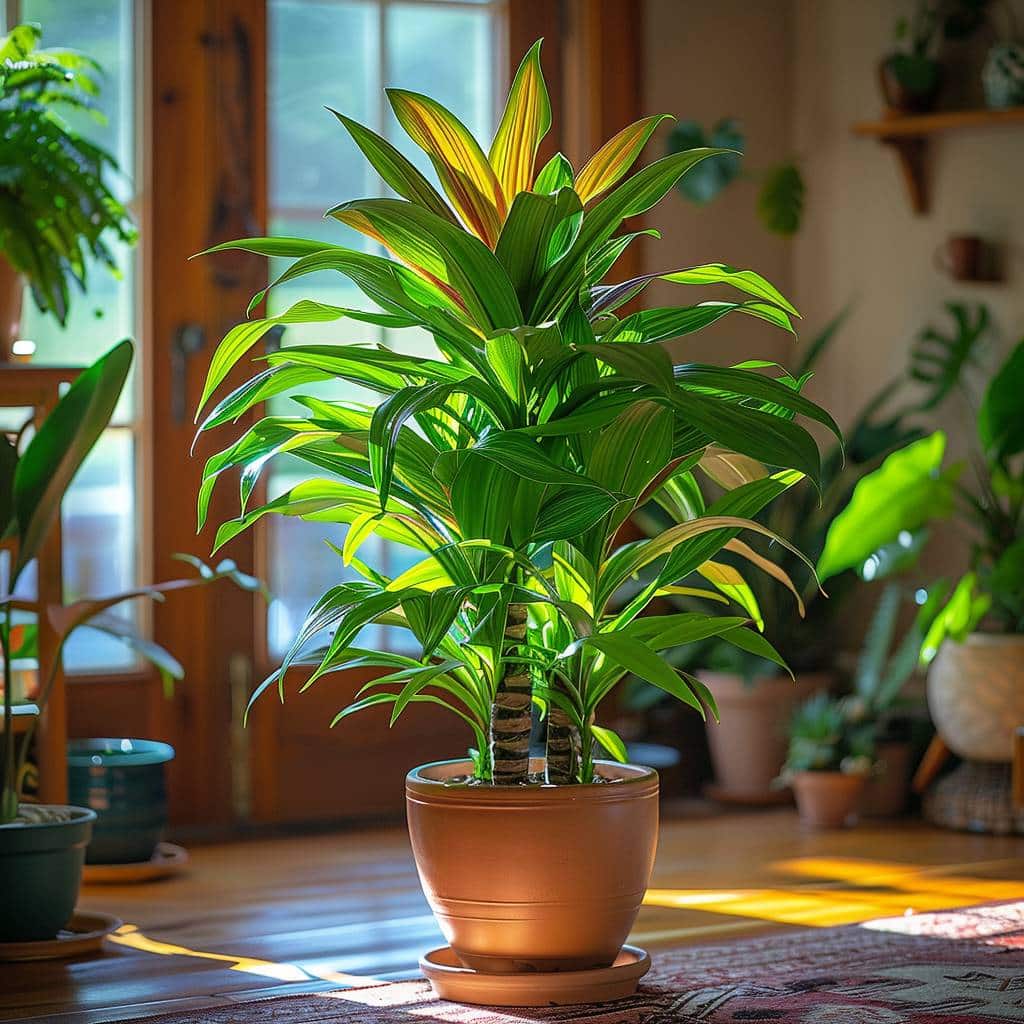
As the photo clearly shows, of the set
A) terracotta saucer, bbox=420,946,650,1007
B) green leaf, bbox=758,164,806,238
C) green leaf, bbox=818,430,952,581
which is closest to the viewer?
terracotta saucer, bbox=420,946,650,1007

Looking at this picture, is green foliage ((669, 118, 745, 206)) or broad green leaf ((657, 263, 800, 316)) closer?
broad green leaf ((657, 263, 800, 316))

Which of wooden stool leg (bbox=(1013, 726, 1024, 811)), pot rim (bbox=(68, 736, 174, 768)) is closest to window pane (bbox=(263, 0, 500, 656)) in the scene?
pot rim (bbox=(68, 736, 174, 768))

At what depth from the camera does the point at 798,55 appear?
458 centimetres

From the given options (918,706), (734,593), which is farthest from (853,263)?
(734,593)

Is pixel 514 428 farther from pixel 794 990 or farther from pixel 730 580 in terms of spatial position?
pixel 794 990

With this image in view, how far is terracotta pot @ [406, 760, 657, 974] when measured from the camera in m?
2.19

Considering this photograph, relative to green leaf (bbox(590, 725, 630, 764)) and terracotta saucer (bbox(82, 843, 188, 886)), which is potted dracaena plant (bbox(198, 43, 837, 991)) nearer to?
green leaf (bbox(590, 725, 630, 764))

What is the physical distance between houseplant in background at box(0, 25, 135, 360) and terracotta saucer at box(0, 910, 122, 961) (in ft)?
3.50

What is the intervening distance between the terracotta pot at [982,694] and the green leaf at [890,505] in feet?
1.00

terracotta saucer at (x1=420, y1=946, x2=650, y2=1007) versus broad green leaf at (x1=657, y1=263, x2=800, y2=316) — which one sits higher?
broad green leaf at (x1=657, y1=263, x2=800, y2=316)

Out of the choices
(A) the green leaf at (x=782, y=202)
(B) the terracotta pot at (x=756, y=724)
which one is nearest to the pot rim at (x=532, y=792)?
(B) the terracotta pot at (x=756, y=724)

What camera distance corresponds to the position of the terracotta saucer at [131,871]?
329 centimetres

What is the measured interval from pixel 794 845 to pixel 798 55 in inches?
87.1

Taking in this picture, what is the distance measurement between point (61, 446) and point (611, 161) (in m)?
1.09
